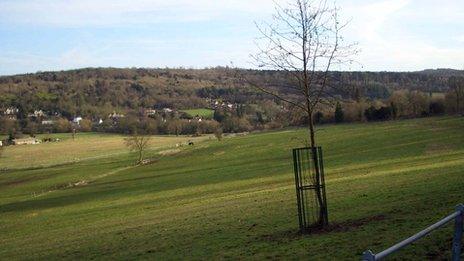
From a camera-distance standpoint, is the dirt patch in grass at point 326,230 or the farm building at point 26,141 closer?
the dirt patch in grass at point 326,230

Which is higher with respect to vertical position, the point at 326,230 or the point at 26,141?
the point at 26,141

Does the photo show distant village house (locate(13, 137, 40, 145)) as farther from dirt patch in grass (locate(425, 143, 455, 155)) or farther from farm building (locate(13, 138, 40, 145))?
dirt patch in grass (locate(425, 143, 455, 155))

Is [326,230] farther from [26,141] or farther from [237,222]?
[26,141]

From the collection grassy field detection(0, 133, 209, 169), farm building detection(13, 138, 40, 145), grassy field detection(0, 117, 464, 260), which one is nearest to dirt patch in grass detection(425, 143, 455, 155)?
grassy field detection(0, 117, 464, 260)

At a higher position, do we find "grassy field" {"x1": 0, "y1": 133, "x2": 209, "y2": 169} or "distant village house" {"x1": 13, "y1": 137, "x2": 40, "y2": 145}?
"distant village house" {"x1": 13, "y1": 137, "x2": 40, "y2": 145}

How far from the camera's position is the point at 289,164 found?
189 feet

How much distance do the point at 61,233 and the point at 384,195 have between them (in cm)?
1652

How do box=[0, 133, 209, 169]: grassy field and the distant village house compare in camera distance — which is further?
the distant village house

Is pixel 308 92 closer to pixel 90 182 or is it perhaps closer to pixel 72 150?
pixel 90 182

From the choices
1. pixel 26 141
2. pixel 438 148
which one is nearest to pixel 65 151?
pixel 26 141

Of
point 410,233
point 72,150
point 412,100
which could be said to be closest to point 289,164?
point 410,233

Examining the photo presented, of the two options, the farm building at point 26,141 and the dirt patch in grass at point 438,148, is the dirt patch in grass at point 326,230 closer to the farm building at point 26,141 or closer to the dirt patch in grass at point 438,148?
the dirt patch in grass at point 438,148

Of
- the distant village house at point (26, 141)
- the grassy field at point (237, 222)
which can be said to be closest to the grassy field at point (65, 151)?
the distant village house at point (26, 141)

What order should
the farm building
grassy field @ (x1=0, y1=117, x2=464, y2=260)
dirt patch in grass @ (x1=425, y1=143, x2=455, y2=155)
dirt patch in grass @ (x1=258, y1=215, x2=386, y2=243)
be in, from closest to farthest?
grassy field @ (x1=0, y1=117, x2=464, y2=260) → dirt patch in grass @ (x1=258, y1=215, x2=386, y2=243) → dirt patch in grass @ (x1=425, y1=143, x2=455, y2=155) → the farm building
